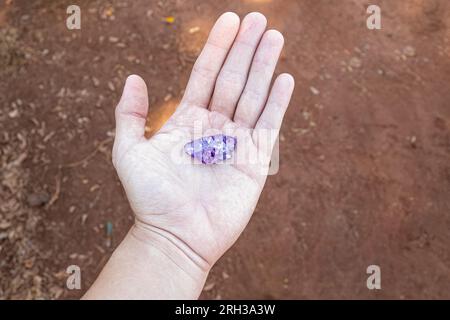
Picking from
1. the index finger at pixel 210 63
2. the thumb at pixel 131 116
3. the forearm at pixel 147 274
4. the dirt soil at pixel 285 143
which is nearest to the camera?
the forearm at pixel 147 274

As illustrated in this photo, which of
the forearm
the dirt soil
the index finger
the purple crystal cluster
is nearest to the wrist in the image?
the forearm

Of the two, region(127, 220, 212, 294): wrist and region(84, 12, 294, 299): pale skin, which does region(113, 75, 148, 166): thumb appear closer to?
region(84, 12, 294, 299): pale skin

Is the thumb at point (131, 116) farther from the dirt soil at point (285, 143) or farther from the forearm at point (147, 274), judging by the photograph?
the dirt soil at point (285, 143)

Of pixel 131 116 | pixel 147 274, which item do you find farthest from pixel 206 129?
pixel 147 274

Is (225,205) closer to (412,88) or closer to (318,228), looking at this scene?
(318,228)

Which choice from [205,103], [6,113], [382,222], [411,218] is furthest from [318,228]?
[6,113]

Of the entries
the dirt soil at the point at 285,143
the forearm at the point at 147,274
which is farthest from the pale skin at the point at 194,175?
the dirt soil at the point at 285,143
